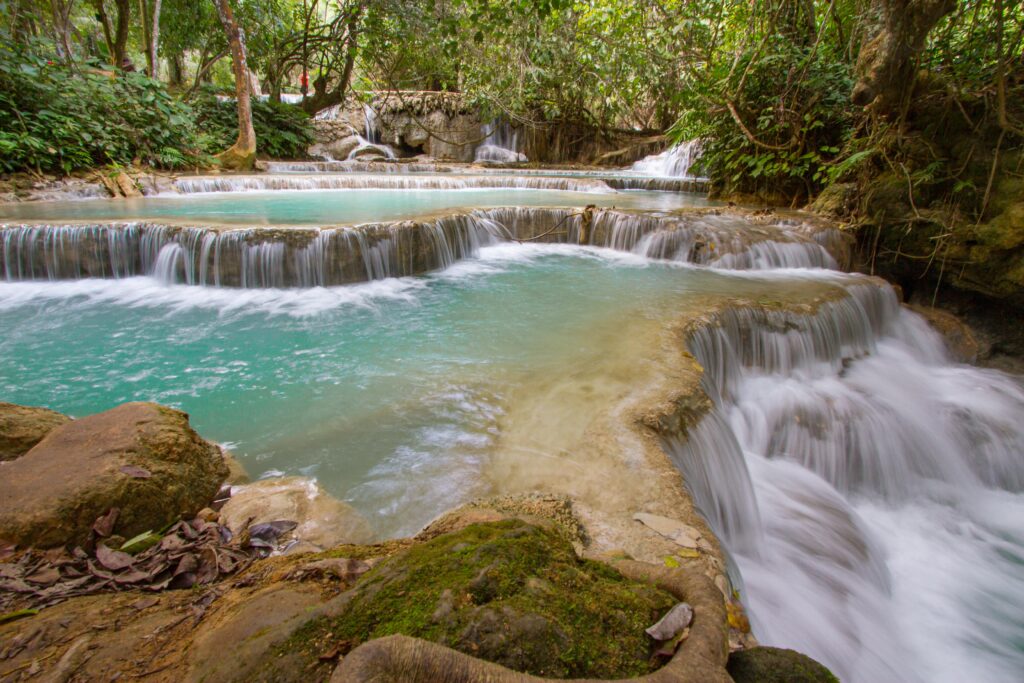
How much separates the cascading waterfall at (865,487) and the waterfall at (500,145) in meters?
16.6

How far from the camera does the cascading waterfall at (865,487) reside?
9.06 ft

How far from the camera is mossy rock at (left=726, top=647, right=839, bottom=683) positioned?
1146mm

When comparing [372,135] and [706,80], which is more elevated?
[372,135]

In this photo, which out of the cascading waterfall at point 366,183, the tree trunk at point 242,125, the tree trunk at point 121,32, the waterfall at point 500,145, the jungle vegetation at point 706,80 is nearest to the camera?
the jungle vegetation at point 706,80

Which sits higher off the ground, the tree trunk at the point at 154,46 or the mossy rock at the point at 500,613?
the tree trunk at the point at 154,46

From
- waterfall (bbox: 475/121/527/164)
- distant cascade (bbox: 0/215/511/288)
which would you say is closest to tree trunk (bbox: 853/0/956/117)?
distant cascade (bbox: 0/215/511/288)

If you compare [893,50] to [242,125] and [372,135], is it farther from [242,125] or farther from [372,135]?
[372,135]

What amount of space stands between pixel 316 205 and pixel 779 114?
8.94 metres

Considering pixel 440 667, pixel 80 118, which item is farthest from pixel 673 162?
pixel 440 667

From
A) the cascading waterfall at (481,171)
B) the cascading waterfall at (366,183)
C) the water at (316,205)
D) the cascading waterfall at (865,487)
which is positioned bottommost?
the cascading waterfall at (865,487)

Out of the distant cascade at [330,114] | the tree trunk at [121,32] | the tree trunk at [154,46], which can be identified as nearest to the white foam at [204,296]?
the tree trunk at [121,32]

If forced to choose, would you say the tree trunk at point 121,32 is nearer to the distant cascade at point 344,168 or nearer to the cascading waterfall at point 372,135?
the distant cascade at point 344,168

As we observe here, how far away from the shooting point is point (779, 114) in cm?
910

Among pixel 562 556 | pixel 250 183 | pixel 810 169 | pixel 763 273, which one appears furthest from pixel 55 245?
pixel 810 169
